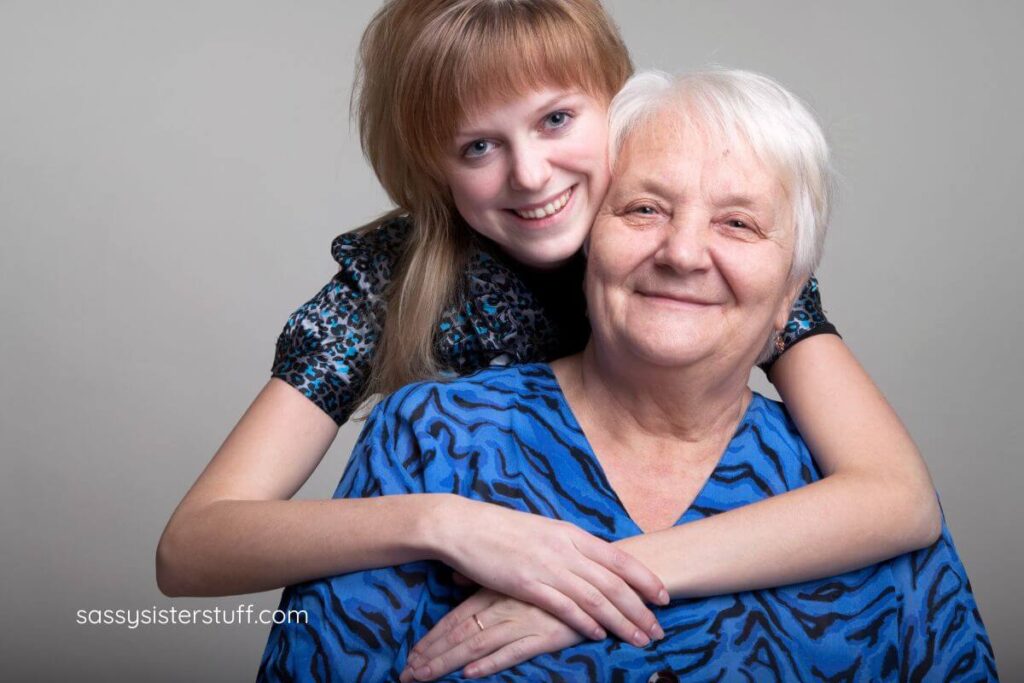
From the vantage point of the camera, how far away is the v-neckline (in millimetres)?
2621

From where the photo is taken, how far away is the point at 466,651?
242 cm

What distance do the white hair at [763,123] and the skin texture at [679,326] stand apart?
0.10ft

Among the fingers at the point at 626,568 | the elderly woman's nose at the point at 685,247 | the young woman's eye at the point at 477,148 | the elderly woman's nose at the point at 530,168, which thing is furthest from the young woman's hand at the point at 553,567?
the young woman's eye at the point at 477,148

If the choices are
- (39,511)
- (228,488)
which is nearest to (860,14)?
(228,488)

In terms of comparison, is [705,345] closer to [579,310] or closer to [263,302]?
[579,310]

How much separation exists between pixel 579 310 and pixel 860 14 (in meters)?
1.88

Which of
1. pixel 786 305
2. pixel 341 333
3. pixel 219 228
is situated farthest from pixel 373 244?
pixel 219 228

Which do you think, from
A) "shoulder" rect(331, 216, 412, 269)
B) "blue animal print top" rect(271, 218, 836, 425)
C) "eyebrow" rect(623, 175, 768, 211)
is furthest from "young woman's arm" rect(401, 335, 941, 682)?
"shoulder" rect(331, 216, 412, 269)

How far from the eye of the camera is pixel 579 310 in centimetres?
323

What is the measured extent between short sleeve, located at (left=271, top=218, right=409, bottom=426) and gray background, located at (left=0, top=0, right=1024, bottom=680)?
131cm

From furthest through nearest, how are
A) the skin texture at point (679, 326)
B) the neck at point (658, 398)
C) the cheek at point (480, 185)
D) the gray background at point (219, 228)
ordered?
the gray background at point (219, 228), the cheek at point (480, 185), the neck at point (658, 398), the skin texture at point (679, 326)

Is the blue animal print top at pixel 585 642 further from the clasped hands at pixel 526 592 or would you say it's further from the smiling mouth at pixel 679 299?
the smiling mouth at pixel 679 299

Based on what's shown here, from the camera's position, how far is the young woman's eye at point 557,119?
2914 mm

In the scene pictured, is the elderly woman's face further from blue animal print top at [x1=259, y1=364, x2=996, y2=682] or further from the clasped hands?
the clasped hands
